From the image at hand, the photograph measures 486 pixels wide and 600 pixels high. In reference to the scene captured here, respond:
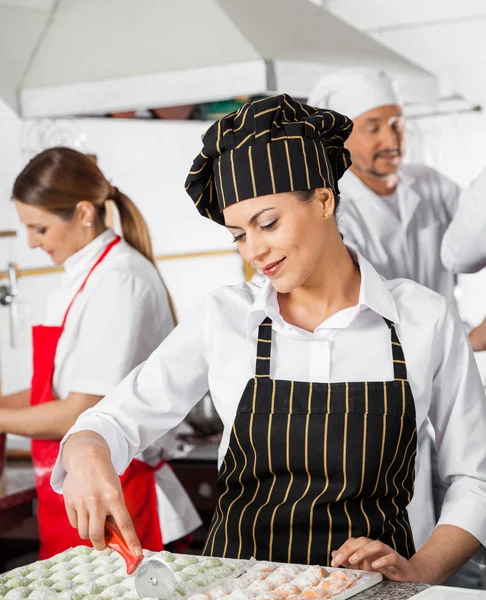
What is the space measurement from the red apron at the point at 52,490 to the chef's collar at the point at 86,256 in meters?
0.02

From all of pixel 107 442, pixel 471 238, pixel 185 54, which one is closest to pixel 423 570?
pixel 107 442

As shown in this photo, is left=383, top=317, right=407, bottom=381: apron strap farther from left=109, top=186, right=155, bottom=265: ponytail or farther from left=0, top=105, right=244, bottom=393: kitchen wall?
left=0, top=105, right=244, bottom=393: kitchen wall

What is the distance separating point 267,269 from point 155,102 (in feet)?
4.47

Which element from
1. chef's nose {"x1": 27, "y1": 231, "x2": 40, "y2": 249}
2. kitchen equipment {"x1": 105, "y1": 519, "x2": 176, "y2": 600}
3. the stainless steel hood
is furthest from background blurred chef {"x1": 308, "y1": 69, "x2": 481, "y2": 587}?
kitchen equipment {"x1": 105, "y1": 519, "x2": 176, "y2": 600}

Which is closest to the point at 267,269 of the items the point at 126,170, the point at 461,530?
the point at 461,530

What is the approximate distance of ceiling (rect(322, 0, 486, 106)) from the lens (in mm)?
3086

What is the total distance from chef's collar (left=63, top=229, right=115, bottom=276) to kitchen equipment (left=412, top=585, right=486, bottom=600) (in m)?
1.49

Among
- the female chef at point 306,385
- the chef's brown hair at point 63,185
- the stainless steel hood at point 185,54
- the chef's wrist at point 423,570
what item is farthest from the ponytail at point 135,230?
the chef's wrist at point 423,570

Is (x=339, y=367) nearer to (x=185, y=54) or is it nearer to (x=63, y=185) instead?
(x=63, y=185)

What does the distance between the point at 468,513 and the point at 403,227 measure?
1.36 metres

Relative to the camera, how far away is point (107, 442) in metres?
1.60

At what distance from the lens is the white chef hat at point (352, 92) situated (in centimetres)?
267

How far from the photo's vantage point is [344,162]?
1755mm

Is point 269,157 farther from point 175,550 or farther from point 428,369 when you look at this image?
point 175,550
